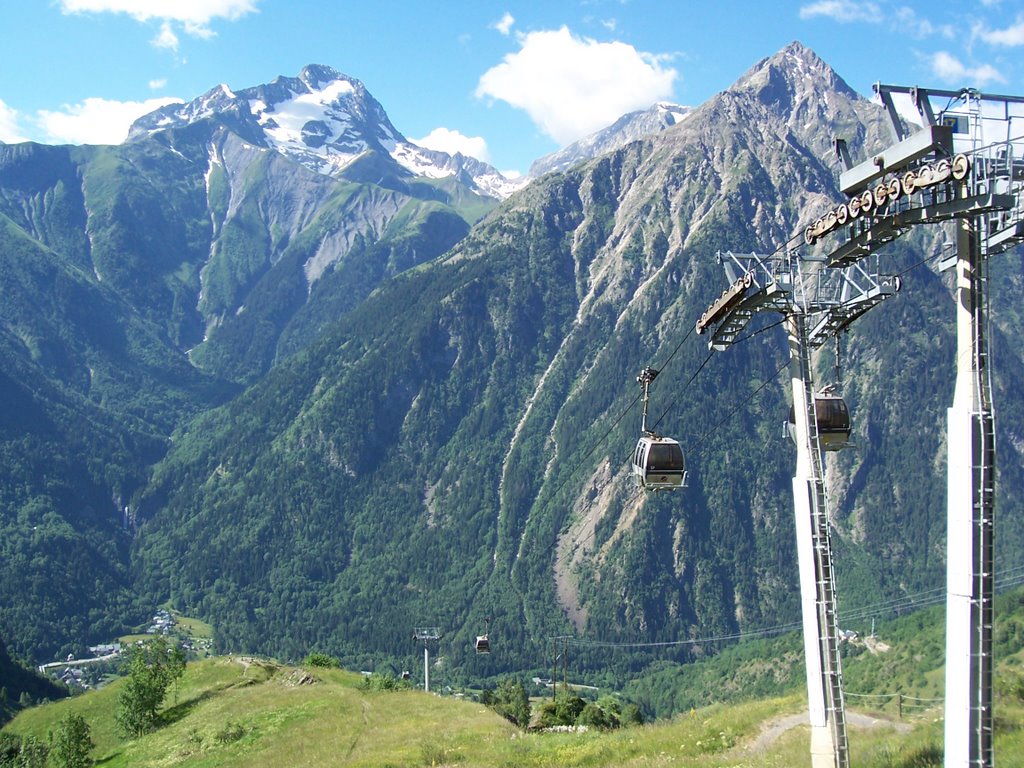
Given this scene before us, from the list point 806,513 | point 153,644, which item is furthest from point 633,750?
point 153,644

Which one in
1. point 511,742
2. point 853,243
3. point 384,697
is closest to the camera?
point 853,243

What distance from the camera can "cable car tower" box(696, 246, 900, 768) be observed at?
2550 cm

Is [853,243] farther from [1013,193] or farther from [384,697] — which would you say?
[384,697]

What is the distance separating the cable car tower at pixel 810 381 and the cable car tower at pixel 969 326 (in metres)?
4.96

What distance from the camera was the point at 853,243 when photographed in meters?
24.4

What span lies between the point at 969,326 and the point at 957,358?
0.87 meters

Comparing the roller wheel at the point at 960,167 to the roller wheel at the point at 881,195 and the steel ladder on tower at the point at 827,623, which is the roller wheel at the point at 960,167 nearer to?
the roller wheel at the point at 881,195

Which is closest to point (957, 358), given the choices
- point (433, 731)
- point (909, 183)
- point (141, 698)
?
point (909, 183)

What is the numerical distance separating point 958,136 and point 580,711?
57.7 metres

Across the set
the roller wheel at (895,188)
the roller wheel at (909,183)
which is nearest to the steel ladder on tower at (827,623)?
the roller wheel at (895,188)

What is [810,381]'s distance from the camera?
91.4 feet

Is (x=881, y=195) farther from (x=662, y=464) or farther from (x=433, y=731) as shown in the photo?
(x=433, y=731)

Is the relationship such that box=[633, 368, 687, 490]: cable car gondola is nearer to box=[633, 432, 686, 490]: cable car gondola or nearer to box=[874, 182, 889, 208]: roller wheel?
box=[633, 432, 686, 490]: cable car gondola

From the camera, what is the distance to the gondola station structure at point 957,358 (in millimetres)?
20016
